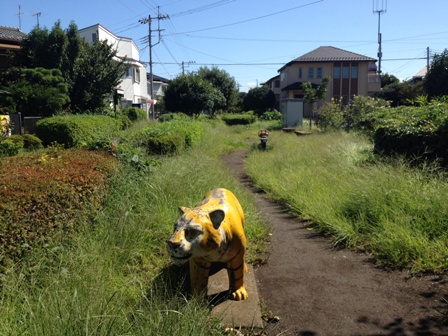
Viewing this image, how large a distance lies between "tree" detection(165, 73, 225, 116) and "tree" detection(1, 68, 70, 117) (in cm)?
1157

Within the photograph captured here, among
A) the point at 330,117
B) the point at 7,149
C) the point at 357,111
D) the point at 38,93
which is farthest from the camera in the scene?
the point at 330,117

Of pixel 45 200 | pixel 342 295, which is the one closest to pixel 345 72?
pixel 342 295

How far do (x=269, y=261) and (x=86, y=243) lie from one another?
2140 millimetres

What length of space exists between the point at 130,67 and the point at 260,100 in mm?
18273

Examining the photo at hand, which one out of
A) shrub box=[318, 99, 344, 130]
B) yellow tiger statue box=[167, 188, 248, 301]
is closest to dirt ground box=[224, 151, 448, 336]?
yellow tiger statue box=[167, 188, 248, 301]

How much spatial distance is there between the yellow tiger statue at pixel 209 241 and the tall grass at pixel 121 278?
0.30 metres

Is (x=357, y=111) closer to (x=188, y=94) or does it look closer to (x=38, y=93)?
(x=188, y=94)

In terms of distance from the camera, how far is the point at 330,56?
42312 millimetres

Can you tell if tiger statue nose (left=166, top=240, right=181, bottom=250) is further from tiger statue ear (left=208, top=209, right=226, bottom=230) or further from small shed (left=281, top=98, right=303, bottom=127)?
small shed (left=281, top=98, right=303, bottom=127)

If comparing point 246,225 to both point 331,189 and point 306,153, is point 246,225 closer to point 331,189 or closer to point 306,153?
point 331,189

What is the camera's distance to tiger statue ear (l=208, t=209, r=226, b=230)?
3.06 m

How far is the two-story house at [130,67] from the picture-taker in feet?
106

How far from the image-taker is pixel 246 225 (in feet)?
18.1

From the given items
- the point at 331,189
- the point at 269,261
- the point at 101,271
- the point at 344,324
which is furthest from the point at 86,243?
the point at 331,189
